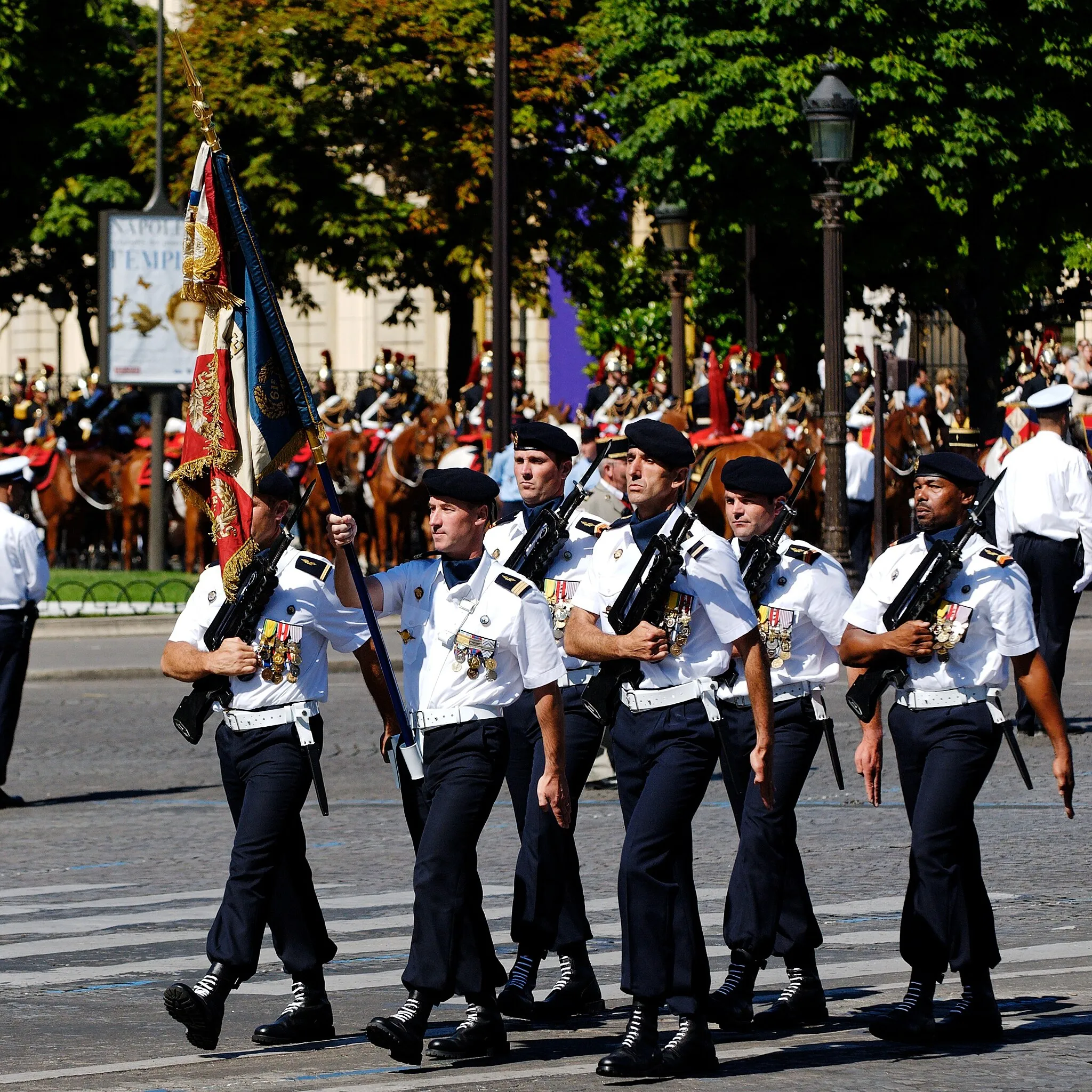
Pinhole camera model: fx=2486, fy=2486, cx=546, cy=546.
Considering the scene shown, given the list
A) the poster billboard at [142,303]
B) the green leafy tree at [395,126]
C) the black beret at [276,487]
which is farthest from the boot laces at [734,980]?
the green leafy tree at [395,126]

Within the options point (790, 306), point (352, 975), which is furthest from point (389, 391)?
point (352, 975)

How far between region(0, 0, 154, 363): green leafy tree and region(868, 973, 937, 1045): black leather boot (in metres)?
43.0

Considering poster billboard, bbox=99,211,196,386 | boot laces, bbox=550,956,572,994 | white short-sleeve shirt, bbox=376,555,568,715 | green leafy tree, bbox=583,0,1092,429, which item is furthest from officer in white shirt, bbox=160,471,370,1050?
green leafy tree, bbox=583,0,1092,429

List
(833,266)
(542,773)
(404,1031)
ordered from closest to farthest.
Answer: (404,1031)
(542,773)
(833,266)

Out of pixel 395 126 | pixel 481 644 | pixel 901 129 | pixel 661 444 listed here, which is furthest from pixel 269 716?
pixel 395 126

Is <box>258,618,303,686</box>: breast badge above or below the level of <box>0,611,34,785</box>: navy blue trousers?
above

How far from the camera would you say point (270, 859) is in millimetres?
7801

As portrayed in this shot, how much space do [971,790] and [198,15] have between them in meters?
35.1

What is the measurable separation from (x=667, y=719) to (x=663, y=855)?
429 mm

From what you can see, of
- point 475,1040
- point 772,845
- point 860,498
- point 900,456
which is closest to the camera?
point 475,1040

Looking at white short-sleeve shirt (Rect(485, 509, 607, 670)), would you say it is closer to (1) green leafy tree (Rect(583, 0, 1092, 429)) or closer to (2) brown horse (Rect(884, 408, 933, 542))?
(2) brown horse (Rect(884, 408, 933, 542))

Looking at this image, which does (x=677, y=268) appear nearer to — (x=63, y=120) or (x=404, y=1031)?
(x=404, y=1031)

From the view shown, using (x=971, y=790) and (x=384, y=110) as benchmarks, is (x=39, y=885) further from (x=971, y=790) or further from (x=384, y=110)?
(x=384, y=110)

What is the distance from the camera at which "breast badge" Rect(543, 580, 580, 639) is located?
947cm
